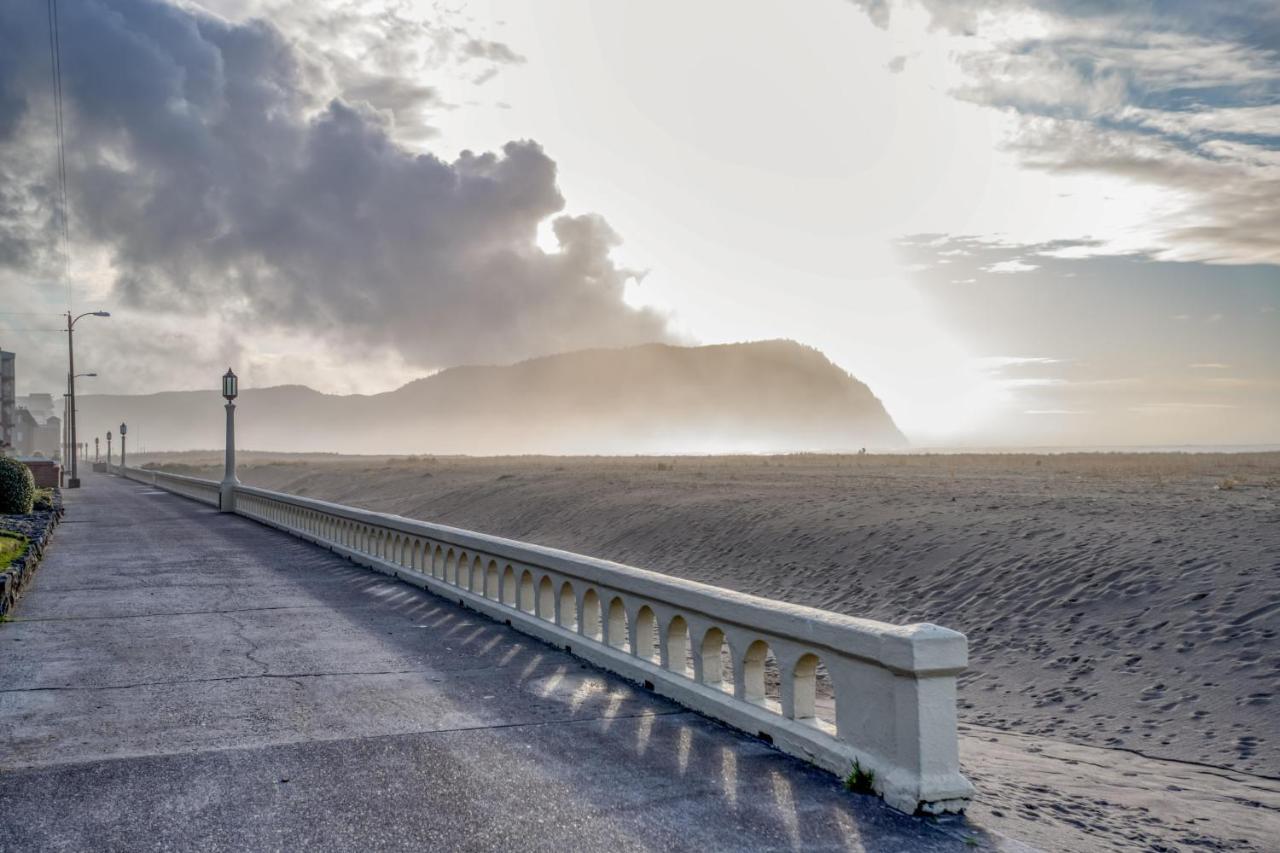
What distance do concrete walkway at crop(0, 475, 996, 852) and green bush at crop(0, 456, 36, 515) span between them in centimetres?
1689

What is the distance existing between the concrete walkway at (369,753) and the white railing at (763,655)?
0.18 m

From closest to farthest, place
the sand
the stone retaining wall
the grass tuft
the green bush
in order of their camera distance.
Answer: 1. the grass tuft
2. the sand
3. the stone retaining wall
4. the green bush

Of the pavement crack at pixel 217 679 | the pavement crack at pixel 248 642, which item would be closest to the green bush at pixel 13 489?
the pavement crack at pixel 248 642

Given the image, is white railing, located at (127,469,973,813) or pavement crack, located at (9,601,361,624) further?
pavement crack, located at (9,601,361,624)

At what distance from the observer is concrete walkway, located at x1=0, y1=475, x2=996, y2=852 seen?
15.7ft

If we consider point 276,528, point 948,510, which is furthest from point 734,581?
point 276,528

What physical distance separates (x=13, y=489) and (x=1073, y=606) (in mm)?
24877

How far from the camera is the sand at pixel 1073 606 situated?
6598mm

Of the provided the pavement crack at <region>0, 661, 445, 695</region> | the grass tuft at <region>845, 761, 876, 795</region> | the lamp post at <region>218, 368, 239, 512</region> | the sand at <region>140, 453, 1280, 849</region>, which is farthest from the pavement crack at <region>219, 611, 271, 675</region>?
the lamp post at <region>218, 368, 239, 512</region>

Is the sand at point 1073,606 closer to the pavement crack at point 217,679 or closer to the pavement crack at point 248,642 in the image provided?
the pavement crack at point 217,679

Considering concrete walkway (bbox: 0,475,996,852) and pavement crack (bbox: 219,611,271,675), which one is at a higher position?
concrete walkway (bbox: 0,475,996,852)

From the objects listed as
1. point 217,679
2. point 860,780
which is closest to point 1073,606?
point 860,780

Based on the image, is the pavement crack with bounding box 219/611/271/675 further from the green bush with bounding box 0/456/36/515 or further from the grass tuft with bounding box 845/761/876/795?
the green bush with bounding box 0/456/36/515

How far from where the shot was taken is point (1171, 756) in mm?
8703
